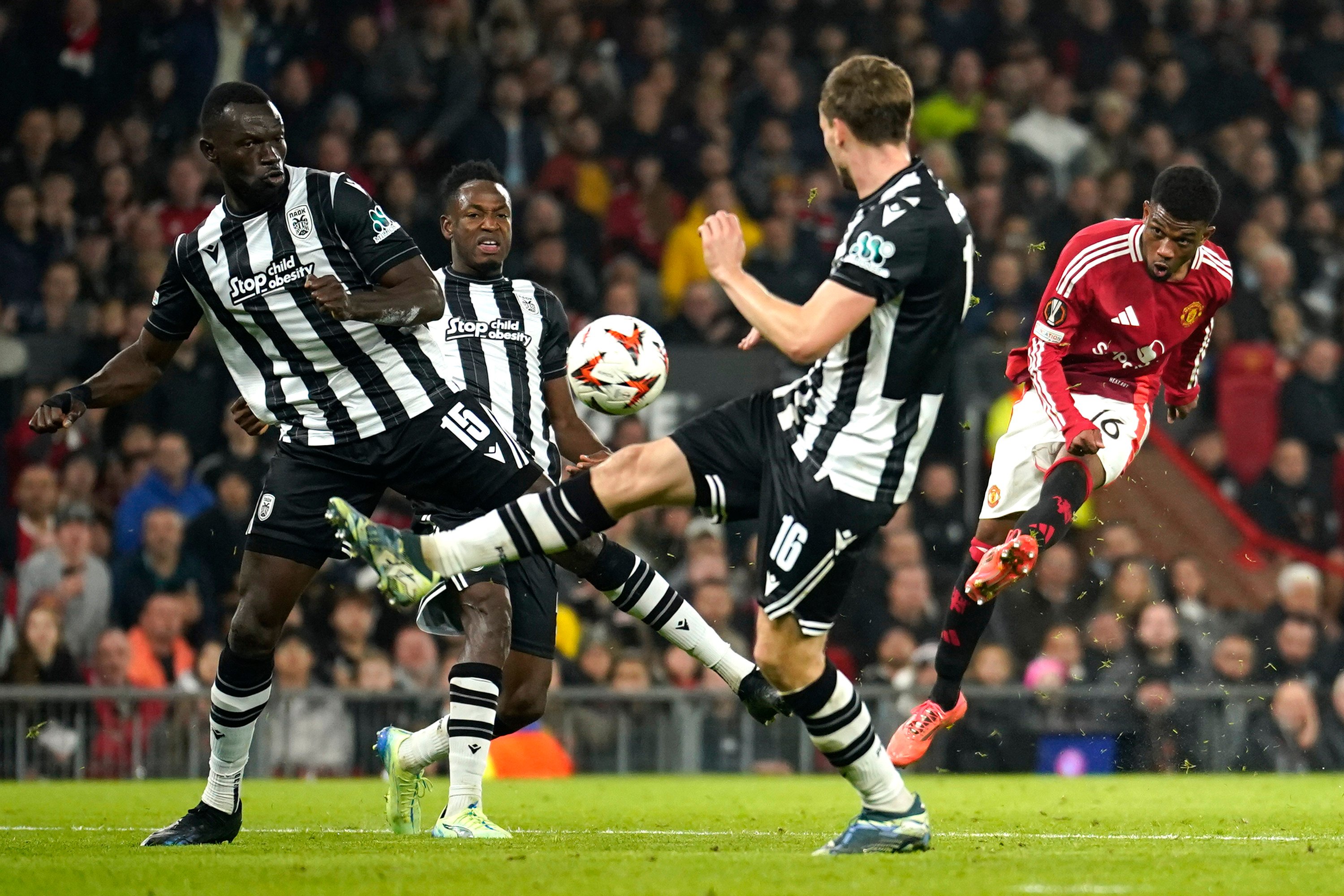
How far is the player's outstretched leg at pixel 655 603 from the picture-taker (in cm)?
749

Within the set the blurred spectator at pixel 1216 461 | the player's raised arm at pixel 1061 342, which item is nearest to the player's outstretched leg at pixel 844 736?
the player's raised arm at pixel 1061 342

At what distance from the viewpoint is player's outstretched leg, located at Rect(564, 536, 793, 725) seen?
295 inches

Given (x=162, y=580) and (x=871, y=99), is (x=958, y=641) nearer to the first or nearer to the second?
(x=871, y=99)

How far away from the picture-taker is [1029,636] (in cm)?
1215

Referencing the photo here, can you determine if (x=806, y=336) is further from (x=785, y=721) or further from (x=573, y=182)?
(x=573, y=182)

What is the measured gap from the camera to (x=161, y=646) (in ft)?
38.1

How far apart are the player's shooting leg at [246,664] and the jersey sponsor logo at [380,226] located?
115cm

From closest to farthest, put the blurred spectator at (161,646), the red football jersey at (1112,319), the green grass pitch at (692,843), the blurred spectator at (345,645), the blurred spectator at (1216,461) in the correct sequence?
the green grass pitch at (692,843)
the red football jersey at (1112,319)
the blurred spectator at (161,646)
the blurred spectator at (345,645)
the blurred spectator at (1216,461)

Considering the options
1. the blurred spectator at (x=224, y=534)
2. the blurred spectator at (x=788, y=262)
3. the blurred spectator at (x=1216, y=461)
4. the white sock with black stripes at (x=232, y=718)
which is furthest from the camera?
the blurred spectator at (x=788, y=262)

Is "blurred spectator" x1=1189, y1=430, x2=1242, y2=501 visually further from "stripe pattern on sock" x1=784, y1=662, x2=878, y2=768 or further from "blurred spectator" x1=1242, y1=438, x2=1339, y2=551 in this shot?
"stripe pattern on sock" x1=784, y1=662, x2=878, y2=768

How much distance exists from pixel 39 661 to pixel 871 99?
7.22m

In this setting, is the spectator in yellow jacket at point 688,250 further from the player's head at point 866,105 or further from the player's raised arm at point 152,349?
the player's head at point 866,105

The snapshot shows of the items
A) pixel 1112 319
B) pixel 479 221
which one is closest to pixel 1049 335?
pixel 1112 319

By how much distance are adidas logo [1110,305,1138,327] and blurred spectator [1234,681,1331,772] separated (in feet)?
14.4
